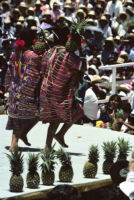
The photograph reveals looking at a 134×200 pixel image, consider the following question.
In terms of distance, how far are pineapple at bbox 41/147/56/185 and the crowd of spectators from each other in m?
6.21

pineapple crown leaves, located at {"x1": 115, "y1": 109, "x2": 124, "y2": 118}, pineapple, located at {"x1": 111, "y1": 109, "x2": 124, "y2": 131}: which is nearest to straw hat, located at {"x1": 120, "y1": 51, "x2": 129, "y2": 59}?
pineapple, located at {"x1": 111, "y1": 109, "x2": 124, "y2": 131}

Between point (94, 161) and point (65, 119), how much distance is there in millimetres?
1172

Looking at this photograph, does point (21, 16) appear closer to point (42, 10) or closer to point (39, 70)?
point (42, 10)

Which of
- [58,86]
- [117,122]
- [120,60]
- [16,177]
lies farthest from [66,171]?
[120,60]

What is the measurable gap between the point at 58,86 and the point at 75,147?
1.41 metres

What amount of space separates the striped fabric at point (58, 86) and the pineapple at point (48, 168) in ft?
5.42

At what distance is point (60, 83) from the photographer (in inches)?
380

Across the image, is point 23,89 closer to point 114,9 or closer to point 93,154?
point 93,154

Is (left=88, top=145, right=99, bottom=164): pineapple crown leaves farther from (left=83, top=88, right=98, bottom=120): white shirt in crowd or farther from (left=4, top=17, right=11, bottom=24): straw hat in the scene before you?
(left=4, top=17, right=11, bottom=24): straw hat

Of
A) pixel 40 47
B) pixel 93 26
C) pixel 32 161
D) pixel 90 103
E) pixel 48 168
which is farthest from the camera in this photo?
pixel 93 26

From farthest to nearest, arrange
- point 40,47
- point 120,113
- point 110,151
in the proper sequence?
point 120,113 < point 40,47 < point 110,151

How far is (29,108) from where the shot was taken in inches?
396

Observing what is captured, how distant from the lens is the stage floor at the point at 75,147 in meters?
8.23

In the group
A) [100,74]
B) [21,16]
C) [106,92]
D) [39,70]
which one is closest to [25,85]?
[39,70]
